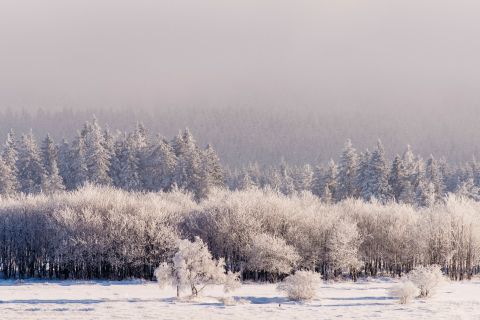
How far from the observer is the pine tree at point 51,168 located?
351ft

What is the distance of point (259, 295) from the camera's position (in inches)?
2014

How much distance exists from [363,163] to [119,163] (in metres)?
47.5

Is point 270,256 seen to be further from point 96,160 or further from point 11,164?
point 11,164

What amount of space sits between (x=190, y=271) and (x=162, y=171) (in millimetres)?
66881

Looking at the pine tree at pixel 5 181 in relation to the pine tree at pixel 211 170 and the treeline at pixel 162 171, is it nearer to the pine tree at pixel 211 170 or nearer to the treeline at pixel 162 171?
the treeline at pixel 162 171

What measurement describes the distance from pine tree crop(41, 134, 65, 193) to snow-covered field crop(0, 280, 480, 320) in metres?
51.1

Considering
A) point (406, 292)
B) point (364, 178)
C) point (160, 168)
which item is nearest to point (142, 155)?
point (160, 168)

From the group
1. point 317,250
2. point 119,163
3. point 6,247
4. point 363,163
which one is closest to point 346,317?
point 317,250

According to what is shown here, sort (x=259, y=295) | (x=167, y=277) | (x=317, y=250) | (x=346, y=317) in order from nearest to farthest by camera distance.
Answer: (x=346, y=317) < (x=167, y=277) < (x=259, y=295) < (x=317, y=250)

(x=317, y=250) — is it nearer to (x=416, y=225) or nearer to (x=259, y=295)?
(x=416, y=225)

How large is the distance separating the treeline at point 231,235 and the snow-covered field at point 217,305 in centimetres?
989

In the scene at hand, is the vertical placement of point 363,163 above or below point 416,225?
above

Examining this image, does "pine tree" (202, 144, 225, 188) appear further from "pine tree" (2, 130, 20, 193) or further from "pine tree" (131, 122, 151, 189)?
"pine tree" (2, 130, 20, 193)

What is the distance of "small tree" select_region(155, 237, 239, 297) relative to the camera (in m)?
46.0
